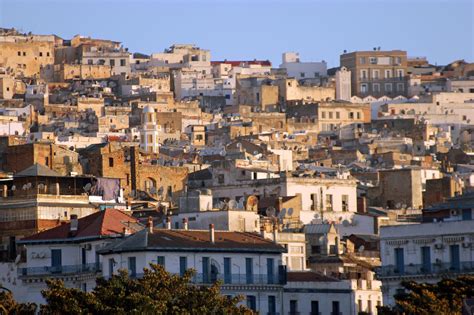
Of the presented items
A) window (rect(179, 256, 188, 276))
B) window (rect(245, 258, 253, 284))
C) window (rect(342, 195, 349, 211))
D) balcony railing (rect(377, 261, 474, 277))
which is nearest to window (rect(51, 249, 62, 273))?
window (rect(179, 256, 188, 276))

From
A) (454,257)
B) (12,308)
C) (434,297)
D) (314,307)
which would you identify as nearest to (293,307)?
(314,307)

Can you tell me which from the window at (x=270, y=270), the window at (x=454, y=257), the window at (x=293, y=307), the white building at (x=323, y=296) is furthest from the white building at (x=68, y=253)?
the window at (x=454, y=257)

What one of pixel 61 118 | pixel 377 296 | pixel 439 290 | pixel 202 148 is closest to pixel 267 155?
pixel 202 148

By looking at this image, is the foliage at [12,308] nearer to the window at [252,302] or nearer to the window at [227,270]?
the window at [227,270]

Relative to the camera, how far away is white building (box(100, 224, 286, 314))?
290 feet

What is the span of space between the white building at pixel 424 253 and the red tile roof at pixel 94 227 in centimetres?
1127

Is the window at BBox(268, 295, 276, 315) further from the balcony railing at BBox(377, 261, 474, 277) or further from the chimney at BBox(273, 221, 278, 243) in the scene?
the chimney at BBox(273, 221, 278, 243)

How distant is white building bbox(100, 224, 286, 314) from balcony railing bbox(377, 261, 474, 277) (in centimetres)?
459

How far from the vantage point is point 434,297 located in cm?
7988

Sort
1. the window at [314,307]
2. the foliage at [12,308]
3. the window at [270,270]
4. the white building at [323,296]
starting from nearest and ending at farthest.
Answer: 1. the foliage at [12,308]
2. the window at [270,270]
3. the white building at [323,296]
4. the window at [314,307]

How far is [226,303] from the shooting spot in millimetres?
79688

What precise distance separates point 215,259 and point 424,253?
27.5 ft

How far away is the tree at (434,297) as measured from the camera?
78562mm

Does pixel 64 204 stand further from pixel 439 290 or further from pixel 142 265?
pixel 439 290
